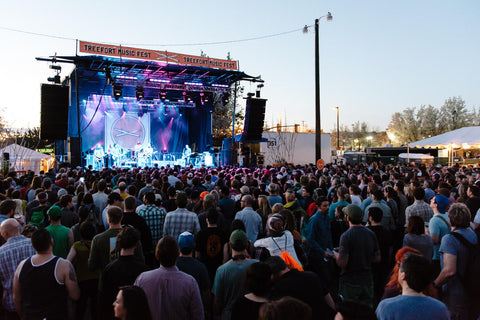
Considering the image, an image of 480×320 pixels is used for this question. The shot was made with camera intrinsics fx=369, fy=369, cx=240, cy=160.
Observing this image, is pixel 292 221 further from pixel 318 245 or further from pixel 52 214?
pixel 52 214

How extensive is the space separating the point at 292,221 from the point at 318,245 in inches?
27.9

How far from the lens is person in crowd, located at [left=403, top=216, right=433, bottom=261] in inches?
159

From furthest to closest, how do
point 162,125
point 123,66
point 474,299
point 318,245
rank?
point 162,125 < point 123,66 < point 318,245 < point 474,299

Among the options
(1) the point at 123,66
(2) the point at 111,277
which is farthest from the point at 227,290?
(1) the point at 123,66

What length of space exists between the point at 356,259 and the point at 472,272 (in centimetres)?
102

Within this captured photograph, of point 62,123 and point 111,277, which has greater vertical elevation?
point 62,123

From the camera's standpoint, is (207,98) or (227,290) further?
(207,98)

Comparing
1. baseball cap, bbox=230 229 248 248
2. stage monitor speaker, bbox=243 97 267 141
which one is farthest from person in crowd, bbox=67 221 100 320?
stage monitor speaker, bbox=243 97 267 141

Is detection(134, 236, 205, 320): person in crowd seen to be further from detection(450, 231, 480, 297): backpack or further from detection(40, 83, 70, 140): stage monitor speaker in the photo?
detection(40, 83, 70, 140): stage monitor speaker

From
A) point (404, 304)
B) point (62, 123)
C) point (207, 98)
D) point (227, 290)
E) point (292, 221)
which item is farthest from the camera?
point (207, 98)

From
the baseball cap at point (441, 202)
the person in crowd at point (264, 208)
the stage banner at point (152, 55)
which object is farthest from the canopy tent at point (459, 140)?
the person in crowd at point (264, 208)

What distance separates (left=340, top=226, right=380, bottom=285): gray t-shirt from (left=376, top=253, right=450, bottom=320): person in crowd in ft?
4.78

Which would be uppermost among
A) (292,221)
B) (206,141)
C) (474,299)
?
(206,141)

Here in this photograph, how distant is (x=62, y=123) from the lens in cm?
1731
